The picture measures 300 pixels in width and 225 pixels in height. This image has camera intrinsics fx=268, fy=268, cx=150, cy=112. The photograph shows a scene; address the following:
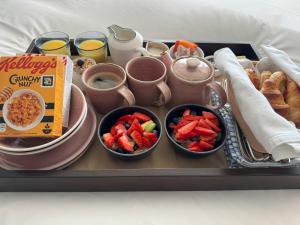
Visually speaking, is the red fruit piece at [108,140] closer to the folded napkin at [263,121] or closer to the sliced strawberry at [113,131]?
the sliced strawberry at [113,131]

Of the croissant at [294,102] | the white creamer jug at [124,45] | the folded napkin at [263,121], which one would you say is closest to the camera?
the folded napkin at [263,121]

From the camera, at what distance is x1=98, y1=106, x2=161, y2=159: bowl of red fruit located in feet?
1.65

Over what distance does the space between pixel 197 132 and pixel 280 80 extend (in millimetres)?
226

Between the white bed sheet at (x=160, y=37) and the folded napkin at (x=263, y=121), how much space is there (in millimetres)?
126

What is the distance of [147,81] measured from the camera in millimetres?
595

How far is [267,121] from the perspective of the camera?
0.47m

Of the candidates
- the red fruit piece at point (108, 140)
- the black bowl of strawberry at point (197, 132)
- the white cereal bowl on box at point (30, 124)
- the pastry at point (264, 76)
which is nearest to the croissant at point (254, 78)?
the pastry at point (264, 76)

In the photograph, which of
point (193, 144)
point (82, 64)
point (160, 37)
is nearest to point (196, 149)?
point (193, 144)

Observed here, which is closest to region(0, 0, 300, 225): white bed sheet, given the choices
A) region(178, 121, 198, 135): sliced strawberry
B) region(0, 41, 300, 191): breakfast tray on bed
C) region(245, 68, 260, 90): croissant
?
region(0, 41, 300, 191): breakfast tray on bed

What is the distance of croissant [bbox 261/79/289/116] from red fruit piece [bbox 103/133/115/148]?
0.32m

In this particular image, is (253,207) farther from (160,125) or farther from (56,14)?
(56,14)

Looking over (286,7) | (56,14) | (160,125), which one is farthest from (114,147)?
(286,7)

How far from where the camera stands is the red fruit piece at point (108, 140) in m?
0.51

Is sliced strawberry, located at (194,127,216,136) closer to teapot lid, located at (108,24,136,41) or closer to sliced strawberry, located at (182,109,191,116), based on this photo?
sliced strawberry, located at (182,109,191,116)
